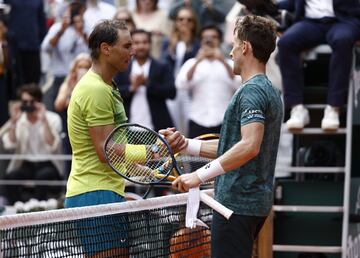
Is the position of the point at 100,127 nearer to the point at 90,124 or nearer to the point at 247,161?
the point at 90,124

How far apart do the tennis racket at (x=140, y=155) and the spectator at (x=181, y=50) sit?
19.7ft

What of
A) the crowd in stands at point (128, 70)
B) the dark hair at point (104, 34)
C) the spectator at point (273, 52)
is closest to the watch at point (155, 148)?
the dark hair at point (104, 34)

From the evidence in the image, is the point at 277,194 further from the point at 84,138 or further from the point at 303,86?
the point at 84,138

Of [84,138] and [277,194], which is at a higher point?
[84,138]

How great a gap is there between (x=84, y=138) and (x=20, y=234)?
837mm

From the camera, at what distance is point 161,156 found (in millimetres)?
6004

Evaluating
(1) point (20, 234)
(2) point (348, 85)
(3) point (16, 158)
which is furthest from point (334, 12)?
(3) point (16, 158)

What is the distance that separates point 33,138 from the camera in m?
12.7

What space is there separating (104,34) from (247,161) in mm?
1244

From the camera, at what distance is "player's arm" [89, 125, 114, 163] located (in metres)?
6.00

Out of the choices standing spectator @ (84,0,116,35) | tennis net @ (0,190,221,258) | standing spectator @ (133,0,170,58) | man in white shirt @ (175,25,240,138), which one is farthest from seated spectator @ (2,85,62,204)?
tennis net @ (0,190,221,258)

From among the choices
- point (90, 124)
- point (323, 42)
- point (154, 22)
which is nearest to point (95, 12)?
point (154, 22)

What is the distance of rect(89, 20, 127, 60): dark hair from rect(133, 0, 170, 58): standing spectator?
700 centimetres

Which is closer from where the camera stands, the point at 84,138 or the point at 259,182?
the point at 259,182
